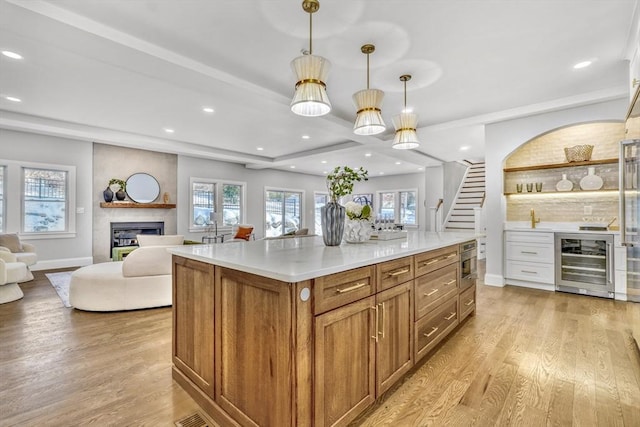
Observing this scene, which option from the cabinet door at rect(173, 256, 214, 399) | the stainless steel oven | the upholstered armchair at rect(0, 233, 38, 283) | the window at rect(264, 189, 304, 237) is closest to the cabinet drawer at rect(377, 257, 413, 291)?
the cabinet door at rect(173, 256, 214, 399)

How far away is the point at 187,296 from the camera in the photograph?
1892mm

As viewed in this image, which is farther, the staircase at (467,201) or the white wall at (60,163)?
the staircase at (467,201)

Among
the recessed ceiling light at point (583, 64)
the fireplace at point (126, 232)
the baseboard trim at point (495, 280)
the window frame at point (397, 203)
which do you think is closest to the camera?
the recessed ceiling light at point (583, 64)

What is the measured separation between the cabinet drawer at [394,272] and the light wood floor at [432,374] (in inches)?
28.4

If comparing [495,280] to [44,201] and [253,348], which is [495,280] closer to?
[253,348]

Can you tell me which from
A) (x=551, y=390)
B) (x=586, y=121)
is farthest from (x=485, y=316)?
(x=586, y=121)

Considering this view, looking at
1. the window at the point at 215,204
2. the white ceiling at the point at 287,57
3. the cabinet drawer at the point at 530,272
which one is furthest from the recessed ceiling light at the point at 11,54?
the cabinet drawer at the point at 530,272

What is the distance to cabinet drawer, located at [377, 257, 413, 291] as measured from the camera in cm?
171

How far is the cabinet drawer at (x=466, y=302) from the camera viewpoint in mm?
2881

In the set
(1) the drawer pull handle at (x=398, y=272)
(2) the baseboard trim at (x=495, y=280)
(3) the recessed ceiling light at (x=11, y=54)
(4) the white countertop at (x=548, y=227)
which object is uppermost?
(3) the recessed ceiling light at (x=11, y=54)

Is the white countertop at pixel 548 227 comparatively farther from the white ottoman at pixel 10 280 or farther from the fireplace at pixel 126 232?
the fireplace at pixel 126 232

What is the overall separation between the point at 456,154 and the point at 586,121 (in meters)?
3.49

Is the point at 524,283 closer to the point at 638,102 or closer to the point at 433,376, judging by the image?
the point at 638,102

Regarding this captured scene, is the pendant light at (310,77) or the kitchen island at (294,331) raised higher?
the pendant light at (310,77)
